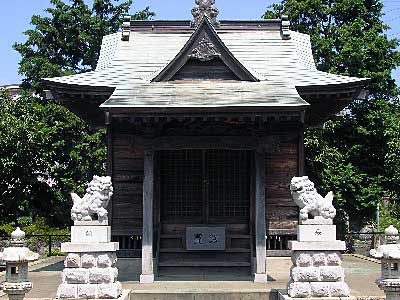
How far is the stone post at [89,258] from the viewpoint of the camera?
36.0 feet

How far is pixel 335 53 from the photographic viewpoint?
26.7 m

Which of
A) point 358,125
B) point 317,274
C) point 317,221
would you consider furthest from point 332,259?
point 358,125

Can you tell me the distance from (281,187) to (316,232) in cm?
439

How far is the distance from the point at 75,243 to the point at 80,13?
72.0 feet

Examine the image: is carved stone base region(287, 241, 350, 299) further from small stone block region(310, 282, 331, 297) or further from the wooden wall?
the wooden wall

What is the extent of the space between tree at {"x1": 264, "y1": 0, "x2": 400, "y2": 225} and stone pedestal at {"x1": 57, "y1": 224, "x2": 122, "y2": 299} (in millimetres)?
15184

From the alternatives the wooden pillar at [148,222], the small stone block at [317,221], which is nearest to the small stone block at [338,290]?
the small stone block at [317,221]

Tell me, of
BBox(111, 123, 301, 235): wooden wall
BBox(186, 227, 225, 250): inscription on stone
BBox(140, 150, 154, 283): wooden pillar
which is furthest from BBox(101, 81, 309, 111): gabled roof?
BBox(186, 227, 225, 250): inscription on stone

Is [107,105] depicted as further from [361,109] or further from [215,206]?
[361,109]

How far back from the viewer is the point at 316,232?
11.1 metres

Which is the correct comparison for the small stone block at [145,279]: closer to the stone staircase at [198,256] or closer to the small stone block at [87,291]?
the stone staircase at [198,256]

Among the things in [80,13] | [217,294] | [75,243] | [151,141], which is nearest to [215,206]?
[151,141]

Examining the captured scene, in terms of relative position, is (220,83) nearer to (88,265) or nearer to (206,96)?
(206,96)

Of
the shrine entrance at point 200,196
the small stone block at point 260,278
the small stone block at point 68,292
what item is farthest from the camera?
the shrine entrance at point 200,196
